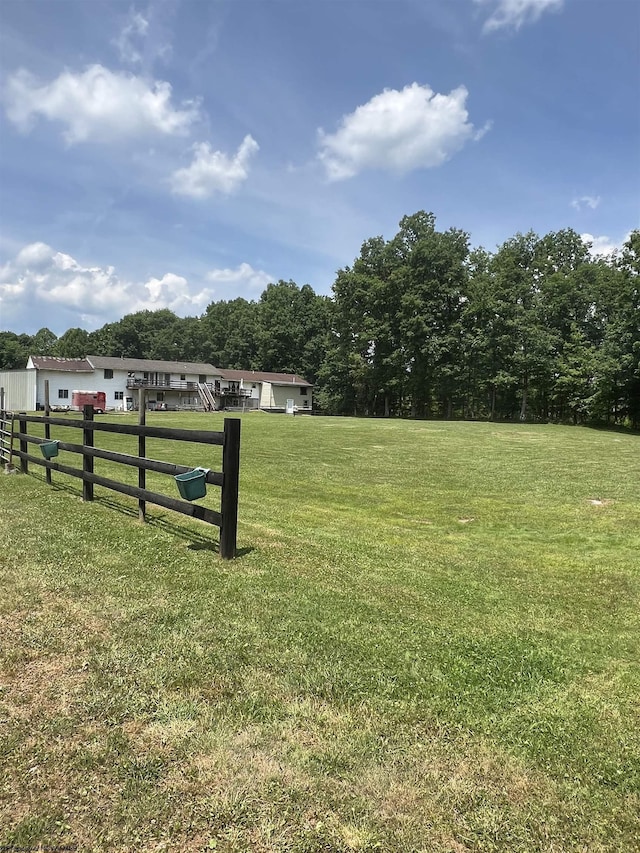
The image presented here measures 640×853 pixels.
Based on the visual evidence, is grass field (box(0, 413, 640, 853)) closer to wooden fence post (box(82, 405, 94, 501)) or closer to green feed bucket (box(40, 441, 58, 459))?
wooden fence post (box(82, 405, 94, 501))

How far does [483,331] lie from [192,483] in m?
45.7

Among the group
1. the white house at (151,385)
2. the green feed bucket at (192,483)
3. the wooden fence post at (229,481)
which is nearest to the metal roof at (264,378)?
the white house at (151,385)

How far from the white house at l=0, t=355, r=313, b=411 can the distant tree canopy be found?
6.33m

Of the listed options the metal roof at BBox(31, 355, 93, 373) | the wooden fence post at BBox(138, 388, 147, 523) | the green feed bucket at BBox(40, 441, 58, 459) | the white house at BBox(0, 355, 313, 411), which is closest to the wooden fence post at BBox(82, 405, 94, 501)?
the green feed bucket at BBox(40, 441, 58, 459)

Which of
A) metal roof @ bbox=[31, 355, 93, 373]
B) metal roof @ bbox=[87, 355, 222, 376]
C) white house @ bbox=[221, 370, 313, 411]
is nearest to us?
metal roof @ bbox=[31, 355, 93, 373]

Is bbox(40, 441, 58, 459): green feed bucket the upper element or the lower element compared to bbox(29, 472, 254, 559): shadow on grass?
upper

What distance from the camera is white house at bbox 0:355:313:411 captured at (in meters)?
50.1

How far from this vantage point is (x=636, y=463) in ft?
48.6

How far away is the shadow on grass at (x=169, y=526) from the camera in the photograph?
544 cm

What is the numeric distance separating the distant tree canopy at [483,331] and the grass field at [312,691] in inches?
1204

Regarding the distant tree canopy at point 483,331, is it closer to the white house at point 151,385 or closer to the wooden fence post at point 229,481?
the white house at point 151,385

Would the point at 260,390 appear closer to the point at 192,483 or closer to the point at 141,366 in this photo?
the point at 141,366

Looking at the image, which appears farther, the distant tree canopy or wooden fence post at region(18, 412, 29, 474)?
the distant tree canopy

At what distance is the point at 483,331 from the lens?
1839 inches
